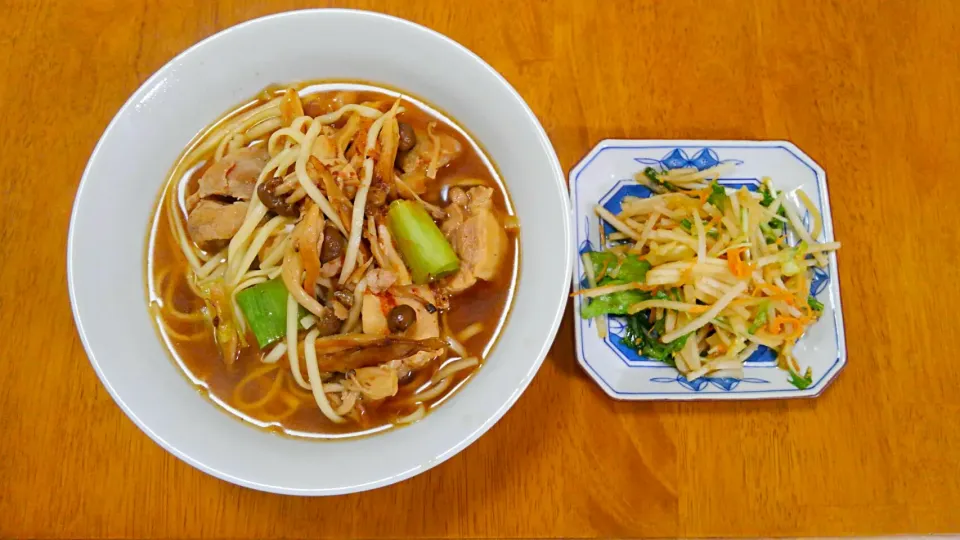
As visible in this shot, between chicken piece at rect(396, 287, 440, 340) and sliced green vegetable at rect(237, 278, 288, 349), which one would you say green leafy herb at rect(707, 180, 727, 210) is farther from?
sliced green vegetable at rect(237, 278, 288, 349)

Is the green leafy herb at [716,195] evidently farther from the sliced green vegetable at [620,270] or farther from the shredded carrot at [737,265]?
the sliced green vegetable at [620,270]

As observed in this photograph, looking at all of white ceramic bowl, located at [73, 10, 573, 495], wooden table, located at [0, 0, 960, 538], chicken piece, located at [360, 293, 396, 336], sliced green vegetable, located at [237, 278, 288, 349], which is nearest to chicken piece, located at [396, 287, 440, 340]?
chicken piece, located at [360, 293, 396, 336]

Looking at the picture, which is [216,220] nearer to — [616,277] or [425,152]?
[425,152]

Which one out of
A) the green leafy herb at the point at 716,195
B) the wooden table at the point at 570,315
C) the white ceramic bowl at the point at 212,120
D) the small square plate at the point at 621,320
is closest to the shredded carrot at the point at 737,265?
the green leafy herb at the point at 716,195

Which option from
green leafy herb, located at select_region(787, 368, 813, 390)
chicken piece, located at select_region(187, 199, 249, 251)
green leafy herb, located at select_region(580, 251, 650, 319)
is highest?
chicken piece, located at select_region(187, 199, 249, 251)

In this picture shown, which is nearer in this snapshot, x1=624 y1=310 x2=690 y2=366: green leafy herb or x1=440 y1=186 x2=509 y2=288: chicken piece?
x1=440 y1=186 x2=509 y2=288: chicken piece

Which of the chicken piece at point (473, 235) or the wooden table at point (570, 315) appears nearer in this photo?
the chicken piece at point (473, 235)

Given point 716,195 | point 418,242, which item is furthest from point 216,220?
point 716,195
